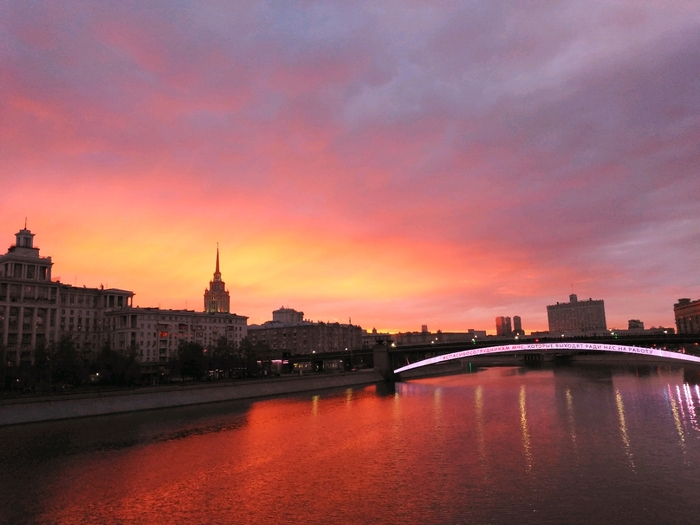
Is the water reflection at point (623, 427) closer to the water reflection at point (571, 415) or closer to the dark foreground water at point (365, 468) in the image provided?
the dark foreground water at point (365, 468)

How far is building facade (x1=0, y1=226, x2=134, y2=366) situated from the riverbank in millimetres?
35142

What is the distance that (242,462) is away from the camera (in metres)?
31.5

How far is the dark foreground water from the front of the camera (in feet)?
70.2

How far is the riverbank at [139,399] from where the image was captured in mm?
48219

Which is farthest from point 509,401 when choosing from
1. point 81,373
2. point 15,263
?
point 15,263

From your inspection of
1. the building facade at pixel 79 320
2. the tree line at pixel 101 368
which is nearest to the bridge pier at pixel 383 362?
the tree line at pixel 101 368

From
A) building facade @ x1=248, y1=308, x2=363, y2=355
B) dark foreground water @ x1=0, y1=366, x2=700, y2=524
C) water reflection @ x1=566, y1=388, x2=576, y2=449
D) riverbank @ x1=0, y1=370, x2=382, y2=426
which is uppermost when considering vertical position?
building facade @ x1=248, y1=308, x2=363, y2=355

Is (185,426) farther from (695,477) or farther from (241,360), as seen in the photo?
(241,360)

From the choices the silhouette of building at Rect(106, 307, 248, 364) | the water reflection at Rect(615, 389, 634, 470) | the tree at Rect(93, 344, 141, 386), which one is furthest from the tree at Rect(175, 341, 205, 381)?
the water reflection at Rect(615, 389, 634, 470)

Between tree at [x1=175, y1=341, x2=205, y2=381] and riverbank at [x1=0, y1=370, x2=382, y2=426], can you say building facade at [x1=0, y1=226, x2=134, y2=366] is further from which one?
riverbank at [x1=0, y1=370, x2=382, y2=426]

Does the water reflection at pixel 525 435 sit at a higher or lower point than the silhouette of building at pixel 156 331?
lower

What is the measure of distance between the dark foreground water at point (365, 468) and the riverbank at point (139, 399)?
7.35 feet

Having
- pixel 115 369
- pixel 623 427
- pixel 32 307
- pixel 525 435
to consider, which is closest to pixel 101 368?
pixel 115 369

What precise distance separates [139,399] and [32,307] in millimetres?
49216
